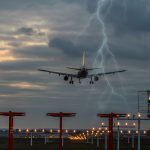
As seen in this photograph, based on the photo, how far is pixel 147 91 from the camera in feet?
423

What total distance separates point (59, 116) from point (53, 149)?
68.2 m

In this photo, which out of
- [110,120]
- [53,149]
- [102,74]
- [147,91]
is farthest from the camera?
[102,74]

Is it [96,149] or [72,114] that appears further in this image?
[96,149]

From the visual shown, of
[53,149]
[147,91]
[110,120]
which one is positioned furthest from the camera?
[53,149]

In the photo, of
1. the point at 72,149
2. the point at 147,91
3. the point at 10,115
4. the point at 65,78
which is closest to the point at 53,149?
the point at 72,149

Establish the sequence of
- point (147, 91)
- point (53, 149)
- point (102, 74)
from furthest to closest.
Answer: point (102, 74) < point (53, 149) < point (147, 91)

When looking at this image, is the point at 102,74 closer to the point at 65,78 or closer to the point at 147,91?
the point at 65,78

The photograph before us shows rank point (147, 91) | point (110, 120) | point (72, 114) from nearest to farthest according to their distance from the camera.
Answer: point (72, 114), point (110, 120), point (147, 91)

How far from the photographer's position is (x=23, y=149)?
173750 mm

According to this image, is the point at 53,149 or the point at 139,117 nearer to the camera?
the point at 139,117

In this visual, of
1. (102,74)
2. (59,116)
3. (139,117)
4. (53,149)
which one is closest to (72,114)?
(59,116)

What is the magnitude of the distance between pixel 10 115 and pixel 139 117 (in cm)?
2858

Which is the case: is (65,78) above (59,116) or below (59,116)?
above

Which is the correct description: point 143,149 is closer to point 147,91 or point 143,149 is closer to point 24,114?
point 147,91
